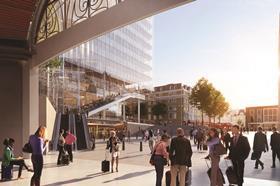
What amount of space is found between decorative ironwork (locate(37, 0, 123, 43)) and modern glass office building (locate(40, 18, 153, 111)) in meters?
36.9

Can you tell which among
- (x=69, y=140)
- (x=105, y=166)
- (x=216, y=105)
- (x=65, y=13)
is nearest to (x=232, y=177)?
(x=105, y=166)

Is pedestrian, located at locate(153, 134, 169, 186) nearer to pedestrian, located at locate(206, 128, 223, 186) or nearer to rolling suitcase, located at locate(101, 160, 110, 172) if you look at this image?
pedestrian, located at locate(206, 128, 223, 186)

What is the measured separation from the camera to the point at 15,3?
584 inches

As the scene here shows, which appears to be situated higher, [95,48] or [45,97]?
[95,48]

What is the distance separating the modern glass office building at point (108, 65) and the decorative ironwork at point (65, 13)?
36.9 meters

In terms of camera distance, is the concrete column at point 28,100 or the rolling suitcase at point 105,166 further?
the concrete column at point 28,100

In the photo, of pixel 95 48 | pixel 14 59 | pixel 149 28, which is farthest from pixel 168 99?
pixel 14 59

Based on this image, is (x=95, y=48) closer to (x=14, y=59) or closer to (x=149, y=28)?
(x=149, y=28)

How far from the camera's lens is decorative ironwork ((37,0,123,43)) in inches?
593

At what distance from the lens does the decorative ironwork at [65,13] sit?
49.4 ft

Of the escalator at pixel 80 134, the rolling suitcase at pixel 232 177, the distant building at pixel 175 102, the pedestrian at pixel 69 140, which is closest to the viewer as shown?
the rolling suitcase at pixel 232 177

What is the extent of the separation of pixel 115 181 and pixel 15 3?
24.2ft

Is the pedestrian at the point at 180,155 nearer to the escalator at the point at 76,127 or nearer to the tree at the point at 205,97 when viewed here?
the escalator at the point at 76,127

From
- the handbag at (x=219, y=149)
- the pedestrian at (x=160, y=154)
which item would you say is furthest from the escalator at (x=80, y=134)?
the handbag at (x=219, y=149)
